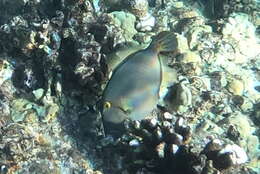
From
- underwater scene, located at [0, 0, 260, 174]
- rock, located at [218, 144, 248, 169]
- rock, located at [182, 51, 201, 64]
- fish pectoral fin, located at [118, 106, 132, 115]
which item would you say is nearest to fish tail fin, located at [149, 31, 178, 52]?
underwater scene, located at [0, 0, 260, 174]

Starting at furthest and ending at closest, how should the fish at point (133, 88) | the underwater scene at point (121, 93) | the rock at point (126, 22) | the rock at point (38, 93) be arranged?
the rock at point (126, 22) → the rock at point (38, 93) → the underwater scene at point (121, 93) → the fish at point (133, 88)

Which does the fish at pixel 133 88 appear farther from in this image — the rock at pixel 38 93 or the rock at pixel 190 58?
the rock at pixel 190 58

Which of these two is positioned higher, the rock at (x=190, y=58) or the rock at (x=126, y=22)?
the rock at (x=126, y=22)

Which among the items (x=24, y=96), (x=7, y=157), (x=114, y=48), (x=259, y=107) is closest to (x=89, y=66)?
(x=114, y=48)

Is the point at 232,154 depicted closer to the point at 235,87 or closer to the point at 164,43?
the point at 164,43

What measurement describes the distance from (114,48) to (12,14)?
1.67 metres

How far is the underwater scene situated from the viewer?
319cm

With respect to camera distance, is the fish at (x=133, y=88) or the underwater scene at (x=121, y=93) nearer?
the fish at (x=133, y=88)

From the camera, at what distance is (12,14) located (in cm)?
503

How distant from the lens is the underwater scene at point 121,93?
319 centimetres

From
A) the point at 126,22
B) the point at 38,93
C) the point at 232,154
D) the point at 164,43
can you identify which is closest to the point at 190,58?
the point at 126,22

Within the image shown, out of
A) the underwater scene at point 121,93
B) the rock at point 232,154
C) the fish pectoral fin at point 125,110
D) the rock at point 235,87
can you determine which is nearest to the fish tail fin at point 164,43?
the underwater scene at point 121,93

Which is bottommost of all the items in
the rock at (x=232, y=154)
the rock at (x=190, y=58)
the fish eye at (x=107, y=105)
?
the rock at (x=232, y=154)

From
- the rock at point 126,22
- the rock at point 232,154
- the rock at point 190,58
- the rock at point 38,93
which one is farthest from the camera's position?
the rock at point 126,22
